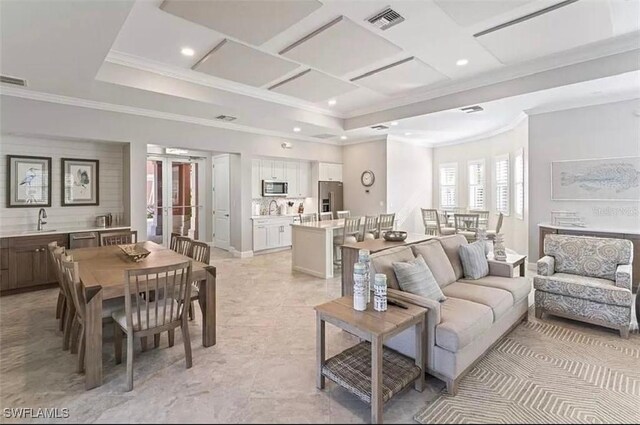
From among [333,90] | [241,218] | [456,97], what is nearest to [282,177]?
[241,218]

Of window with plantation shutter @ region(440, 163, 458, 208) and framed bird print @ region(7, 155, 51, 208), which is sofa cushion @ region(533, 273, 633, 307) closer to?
window with plantation shutter @ region(440, 163, 458, 208)

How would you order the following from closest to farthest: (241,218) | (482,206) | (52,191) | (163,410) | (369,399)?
(163,410) < (369,399) < (52,191) < (241,218) < (482,206)

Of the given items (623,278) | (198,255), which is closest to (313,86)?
(198,255)

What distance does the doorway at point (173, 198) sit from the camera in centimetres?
685

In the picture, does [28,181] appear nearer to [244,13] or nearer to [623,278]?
[244,13]

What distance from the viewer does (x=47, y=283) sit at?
460 cm

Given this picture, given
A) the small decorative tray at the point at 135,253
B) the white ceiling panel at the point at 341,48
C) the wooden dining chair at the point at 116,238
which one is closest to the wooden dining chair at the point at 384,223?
the white ceiling panel at the point at 341,48

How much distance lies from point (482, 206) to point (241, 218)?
5.93m

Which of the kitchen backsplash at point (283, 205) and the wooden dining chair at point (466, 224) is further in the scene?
the kitchen backsplash at point (283, 205)

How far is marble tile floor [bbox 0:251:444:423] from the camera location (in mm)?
1865

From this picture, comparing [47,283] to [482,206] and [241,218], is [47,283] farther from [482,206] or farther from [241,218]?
[482,206]

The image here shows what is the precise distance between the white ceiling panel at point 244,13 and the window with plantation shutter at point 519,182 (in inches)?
205

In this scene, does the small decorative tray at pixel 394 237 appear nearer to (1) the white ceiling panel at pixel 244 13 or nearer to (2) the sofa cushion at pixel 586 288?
(2) the sofa cushion at pixel 586 288

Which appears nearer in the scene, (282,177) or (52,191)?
(52,191)
